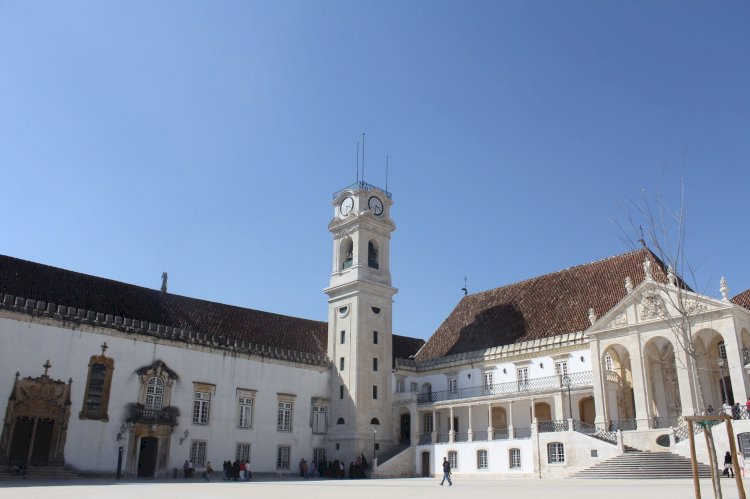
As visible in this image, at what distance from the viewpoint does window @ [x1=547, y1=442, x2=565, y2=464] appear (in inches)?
1194

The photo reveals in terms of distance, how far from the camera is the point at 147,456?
1323 inches

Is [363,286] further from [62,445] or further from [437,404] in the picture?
[62,445]

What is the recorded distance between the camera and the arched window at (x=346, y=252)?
43.7 metres

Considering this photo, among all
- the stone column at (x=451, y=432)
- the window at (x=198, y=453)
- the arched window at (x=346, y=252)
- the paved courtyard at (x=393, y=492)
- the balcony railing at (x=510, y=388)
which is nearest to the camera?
the paved courtyard at (x=393, y=492)

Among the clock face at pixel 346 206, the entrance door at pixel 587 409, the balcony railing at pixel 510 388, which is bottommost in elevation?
the entrance door at pixel 587 409

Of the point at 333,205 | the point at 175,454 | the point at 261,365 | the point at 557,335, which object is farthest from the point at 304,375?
the point at 557,335

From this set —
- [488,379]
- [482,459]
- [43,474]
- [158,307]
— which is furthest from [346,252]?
[43,474]

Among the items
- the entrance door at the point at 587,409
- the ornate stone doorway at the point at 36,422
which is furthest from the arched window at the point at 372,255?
the ornate stone doorway at the point at 36,422

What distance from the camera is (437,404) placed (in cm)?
3909

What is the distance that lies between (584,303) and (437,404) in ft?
33.8

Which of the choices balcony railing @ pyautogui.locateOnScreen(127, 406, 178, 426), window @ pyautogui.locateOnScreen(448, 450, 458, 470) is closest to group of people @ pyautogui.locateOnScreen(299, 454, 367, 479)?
window @ pyautogui.locateOnScreen(448, 450, 458, 470)

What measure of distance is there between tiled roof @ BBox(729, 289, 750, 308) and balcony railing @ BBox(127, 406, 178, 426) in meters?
28.2

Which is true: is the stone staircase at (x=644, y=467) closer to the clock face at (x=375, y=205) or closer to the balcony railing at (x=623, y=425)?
the balcony railing at (x=623, y=425)

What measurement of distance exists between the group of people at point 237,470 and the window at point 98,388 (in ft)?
21.8
